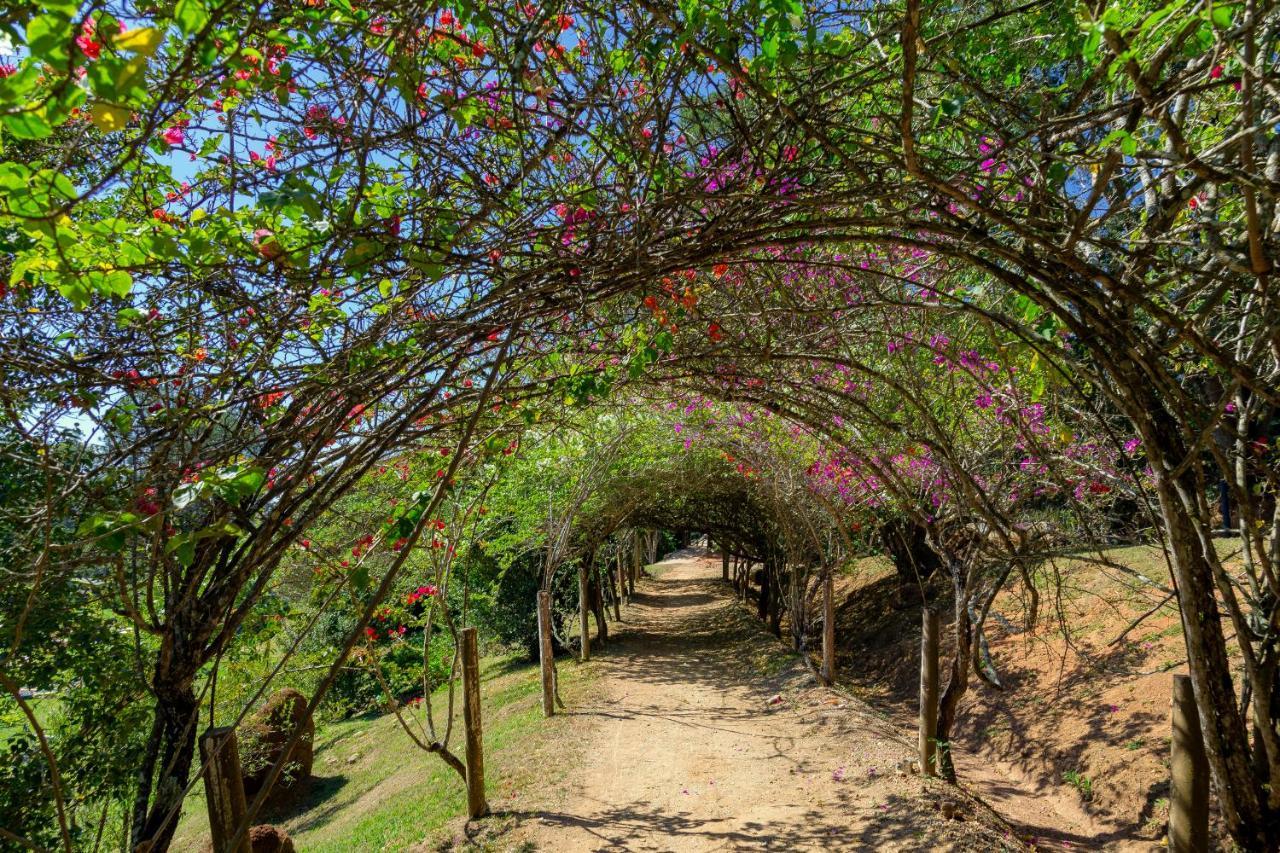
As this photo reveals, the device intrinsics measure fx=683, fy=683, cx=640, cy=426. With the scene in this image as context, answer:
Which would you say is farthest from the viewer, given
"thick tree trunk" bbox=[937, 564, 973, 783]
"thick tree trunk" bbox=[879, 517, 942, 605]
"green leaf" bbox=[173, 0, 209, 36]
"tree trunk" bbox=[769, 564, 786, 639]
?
"tree trunk" bbox=[769, 564, 786, 639]

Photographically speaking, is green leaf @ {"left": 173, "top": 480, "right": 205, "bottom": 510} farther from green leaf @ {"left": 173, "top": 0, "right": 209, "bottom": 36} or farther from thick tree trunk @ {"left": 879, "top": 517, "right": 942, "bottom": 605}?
thick tree trunk @ {"left": 879, "top": 517, "right": 942, "bottom": 605}

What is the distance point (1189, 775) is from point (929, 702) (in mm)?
3541

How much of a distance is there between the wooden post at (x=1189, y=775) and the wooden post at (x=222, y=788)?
11.3ft

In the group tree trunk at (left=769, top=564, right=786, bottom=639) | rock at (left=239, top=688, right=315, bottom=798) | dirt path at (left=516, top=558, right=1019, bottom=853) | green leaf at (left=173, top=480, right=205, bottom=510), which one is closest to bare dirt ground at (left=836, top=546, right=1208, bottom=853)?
dirt path at (left=516, top=558, right=1019, bottom=853)

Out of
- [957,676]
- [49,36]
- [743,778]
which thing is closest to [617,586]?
[743,778]

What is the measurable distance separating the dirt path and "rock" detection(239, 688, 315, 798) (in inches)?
120

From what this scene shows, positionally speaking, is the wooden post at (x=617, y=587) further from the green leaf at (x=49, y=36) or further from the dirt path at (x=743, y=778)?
the green leaf at (x=49, y=36)

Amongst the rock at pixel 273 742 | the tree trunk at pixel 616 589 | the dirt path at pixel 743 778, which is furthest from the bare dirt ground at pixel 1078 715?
the tree trunk at pixel 616 589

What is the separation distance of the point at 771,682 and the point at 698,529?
315 inches

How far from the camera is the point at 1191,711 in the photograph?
2.34 meters

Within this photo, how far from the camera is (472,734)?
18.5 feet

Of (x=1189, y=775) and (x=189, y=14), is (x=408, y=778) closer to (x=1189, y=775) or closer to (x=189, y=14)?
(x=1189, y=775)

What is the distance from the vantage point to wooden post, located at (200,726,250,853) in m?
2.68

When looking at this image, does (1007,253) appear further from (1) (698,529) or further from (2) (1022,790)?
(1) (698,529)
